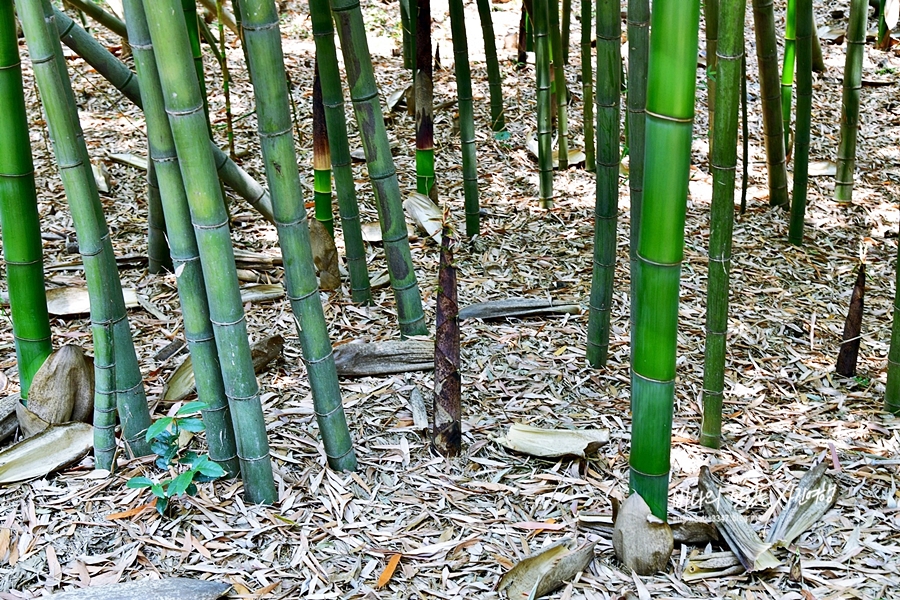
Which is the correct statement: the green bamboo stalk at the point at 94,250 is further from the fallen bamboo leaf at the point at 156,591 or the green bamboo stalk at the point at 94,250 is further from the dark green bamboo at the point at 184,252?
the fallen bamboo leaf at the point at 156,591

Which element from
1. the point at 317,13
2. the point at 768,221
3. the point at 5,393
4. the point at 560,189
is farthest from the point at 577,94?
the point at 5,393

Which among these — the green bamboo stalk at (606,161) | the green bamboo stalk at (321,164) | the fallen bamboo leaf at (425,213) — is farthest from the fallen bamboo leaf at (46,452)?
the fallen bamboo leaf at (425,213)

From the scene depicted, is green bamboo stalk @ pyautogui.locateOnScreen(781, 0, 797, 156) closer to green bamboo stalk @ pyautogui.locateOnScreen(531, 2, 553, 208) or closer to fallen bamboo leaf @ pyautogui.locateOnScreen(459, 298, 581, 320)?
green bamboo stalk @ pyautogui.locateOnScreen(531, 2, 553, 208)

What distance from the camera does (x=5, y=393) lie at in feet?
6.80

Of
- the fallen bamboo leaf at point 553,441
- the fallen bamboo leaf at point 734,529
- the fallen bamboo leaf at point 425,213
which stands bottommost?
the fallen bamboo leaf at point 734,529

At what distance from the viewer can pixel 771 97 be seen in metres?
3.08

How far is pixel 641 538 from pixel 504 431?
0.54 metres

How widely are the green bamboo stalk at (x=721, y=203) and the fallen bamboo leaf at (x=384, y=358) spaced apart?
70 cm

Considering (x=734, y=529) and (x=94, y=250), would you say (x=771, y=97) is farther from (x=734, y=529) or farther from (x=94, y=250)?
(x=94, y=250)

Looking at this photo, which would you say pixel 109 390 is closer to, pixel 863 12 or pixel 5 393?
pixel 5 393

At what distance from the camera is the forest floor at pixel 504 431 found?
1.54 m

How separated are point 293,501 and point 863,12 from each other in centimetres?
273

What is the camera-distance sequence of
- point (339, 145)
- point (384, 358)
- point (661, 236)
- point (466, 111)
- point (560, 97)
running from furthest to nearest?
point (560, 97) → point (466, 111) → point (339, 145) → point (384, 358) → point (661, 236)

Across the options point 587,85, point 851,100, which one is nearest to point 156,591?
point 587,85
